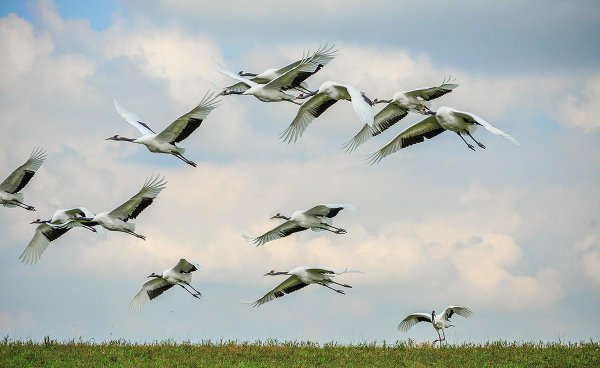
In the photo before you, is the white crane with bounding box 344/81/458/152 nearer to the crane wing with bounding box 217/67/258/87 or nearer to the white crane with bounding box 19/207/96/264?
the crane wing with bounding box 217/67/258/87

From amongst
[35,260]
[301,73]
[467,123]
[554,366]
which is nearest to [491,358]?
[554,366]

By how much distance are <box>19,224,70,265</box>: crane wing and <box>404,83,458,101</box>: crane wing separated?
365 inches

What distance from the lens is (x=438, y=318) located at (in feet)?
81.9

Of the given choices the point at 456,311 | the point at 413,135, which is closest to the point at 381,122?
the point at 413,135

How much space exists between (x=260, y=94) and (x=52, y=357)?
6503 millimetres

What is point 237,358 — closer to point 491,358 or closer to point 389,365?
point 389,365

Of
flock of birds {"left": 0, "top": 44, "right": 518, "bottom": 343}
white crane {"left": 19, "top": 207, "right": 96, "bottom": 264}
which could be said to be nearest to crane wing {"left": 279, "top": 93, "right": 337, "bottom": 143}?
flock of birds {"left": 0, "top": 44, "right": 518, "bottom": 343}

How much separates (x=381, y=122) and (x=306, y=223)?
259 cm

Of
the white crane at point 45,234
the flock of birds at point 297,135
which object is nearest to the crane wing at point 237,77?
the flock of birds at point 297,135

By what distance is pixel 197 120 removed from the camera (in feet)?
68.9

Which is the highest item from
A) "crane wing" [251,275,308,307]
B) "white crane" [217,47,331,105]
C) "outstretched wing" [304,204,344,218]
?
"white crane" [217,47,331,105]

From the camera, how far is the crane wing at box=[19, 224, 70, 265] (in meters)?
25.9

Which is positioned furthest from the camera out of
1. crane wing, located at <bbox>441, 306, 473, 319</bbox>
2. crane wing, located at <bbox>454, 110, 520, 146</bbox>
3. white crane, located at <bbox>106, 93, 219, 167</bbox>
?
crane wing, located at <bbox>441, 306, 473, 319</bbox>

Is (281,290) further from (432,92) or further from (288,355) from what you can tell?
(432,92)
